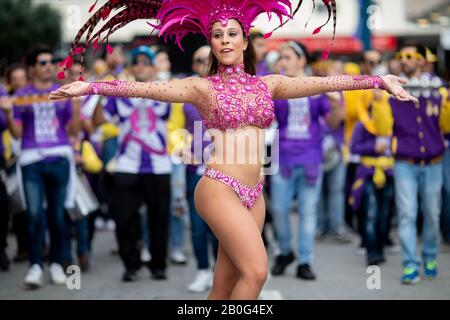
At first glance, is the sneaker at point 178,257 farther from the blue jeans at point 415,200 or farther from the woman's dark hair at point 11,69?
the woman's dark hair at point 11,69

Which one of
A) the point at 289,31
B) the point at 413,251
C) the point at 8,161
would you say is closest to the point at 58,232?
the point at 8,161

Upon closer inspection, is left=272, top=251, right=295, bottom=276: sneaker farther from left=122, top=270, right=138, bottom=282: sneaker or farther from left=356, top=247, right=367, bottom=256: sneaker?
left=356, top=247, right=367, bottom=256: sneaker

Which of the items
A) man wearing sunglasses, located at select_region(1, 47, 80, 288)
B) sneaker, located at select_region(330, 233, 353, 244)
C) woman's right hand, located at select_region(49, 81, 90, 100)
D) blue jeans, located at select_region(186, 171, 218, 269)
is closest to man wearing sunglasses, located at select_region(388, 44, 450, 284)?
blue jeans, located at select_region(186, 171, 218, 269)

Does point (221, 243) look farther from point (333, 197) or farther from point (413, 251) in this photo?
point (333, 197)

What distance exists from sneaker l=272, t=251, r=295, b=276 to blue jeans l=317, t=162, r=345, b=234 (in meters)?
2.62

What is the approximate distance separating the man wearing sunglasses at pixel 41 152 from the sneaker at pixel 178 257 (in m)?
1.56

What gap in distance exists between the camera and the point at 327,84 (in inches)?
194

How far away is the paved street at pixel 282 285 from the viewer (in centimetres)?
724

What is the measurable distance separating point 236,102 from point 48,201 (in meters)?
3.83

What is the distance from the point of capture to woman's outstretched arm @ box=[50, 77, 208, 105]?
4602 mm

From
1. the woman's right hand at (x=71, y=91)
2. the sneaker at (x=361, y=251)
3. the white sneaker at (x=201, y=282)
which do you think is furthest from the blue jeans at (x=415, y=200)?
the woman's right hand at (x=71, y=91)

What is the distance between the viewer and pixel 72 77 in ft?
32.8

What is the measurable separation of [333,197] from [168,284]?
3739 mm
